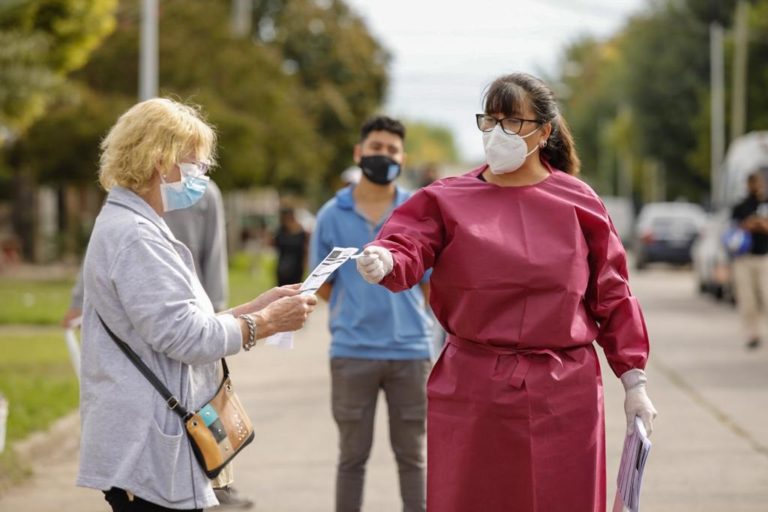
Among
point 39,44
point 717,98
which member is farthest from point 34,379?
point 717,98

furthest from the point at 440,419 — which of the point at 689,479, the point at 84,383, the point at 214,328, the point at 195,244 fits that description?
the point at 689,479

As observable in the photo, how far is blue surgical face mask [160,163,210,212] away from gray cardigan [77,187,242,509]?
109mm

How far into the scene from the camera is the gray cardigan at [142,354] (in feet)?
12.8

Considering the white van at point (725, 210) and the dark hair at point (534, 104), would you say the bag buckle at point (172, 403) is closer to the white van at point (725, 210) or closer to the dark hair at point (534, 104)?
the dark hair at point (534, 104)

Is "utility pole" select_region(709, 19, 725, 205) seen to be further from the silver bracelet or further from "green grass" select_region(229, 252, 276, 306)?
the silver bracelet

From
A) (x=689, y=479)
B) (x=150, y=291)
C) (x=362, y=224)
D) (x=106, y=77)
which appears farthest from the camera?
(x=106, y=77)

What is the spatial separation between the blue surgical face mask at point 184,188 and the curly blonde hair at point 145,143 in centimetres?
5

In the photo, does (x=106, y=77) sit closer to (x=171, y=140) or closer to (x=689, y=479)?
(x=689, y=479)

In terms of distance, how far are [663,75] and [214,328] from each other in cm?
4953

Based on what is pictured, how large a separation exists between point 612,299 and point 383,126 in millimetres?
2437

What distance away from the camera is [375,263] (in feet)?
13.4

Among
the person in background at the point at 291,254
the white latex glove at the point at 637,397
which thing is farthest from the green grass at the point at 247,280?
the white latex glove at the point at 637,397

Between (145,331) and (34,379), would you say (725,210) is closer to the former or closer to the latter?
(34,379)

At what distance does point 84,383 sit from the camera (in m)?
4.05
